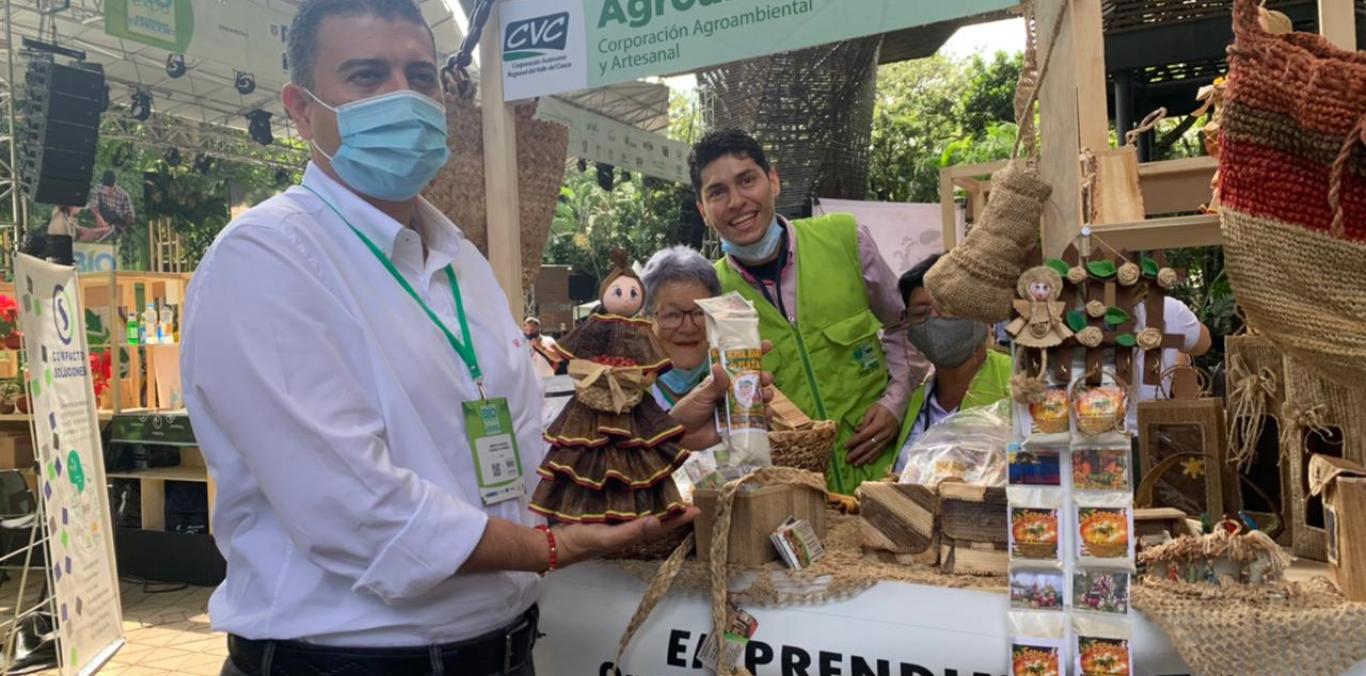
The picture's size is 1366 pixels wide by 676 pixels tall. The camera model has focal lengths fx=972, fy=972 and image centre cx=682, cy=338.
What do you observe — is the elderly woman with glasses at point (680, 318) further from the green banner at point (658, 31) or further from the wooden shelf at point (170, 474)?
the wooden shelf at point (170, 474)

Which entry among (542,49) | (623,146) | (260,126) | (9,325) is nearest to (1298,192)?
(542,49)

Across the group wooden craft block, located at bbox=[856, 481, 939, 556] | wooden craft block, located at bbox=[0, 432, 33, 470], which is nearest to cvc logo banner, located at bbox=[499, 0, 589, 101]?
wooden craft block, located at bbox=[856, 481, 939, 556]

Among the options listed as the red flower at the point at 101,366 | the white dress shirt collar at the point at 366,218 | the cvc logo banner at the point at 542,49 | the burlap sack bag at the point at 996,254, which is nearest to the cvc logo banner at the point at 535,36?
the cvc logo banner at the point at 542,49

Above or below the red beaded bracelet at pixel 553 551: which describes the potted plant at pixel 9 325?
above

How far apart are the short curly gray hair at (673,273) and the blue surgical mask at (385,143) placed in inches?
28.2

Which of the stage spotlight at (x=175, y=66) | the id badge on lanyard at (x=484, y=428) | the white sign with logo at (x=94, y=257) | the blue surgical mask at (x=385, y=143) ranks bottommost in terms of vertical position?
the id badge on lanyard at (x=484, y=428)

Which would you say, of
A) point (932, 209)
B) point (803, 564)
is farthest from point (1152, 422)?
A: point (932, 209)

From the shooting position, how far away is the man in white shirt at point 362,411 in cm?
127

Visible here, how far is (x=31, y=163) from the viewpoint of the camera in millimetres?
6754

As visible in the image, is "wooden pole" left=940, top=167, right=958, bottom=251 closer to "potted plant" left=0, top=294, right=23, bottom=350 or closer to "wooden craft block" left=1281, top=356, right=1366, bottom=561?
"wooden craft block" left=1281, top=356, right=1366, bottom=561

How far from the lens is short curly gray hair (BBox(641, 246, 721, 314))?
219 centimetres

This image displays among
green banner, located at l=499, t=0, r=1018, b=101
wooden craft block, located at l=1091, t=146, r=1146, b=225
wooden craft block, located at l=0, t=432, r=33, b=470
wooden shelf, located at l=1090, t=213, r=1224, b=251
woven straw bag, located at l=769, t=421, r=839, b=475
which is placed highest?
green banner, located at l=499, t=0, r=1018, b=101

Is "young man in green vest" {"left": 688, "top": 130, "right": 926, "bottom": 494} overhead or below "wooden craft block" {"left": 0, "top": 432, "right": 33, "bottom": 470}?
overhead

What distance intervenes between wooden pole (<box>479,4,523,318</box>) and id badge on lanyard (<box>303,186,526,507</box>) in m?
1.03
